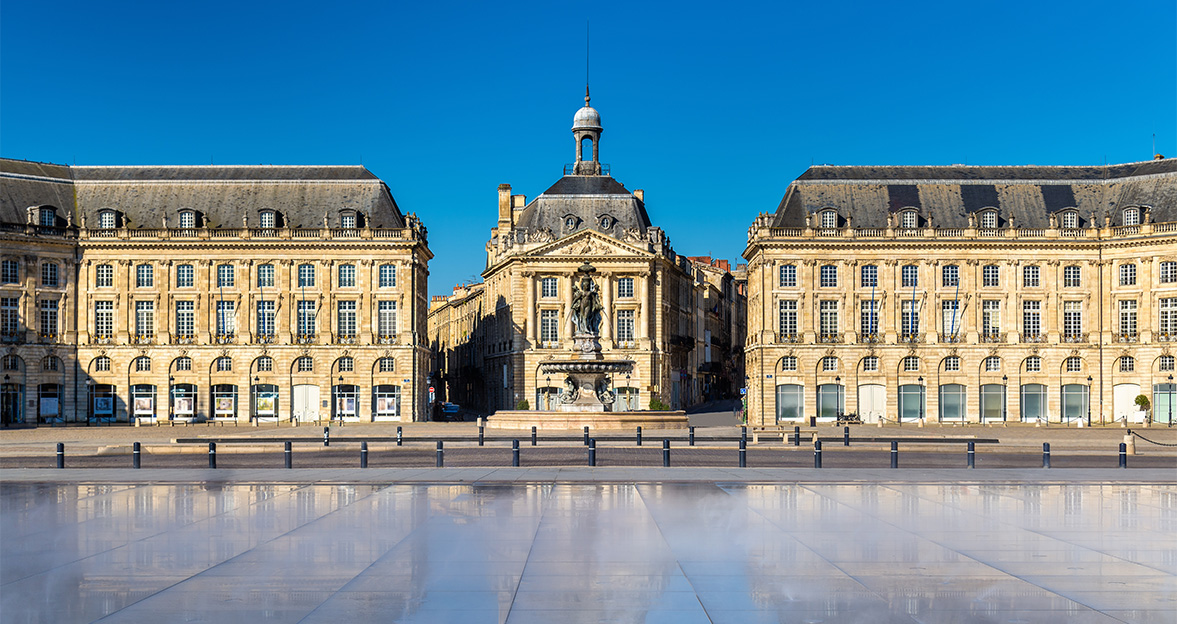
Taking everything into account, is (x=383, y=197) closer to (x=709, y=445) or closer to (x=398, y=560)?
(x=709, y=445)

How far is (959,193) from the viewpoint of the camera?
282 feet

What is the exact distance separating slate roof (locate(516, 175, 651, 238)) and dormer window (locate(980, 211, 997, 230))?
2508cm

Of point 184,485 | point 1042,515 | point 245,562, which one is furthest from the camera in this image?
point 184,485

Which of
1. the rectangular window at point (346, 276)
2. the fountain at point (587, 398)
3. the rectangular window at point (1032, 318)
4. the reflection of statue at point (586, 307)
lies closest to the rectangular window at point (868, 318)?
the rectangular window at point (1032, 318)

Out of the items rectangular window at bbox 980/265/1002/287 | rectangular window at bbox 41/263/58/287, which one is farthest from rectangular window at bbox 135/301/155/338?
rectangular window at bbox 980/265/1002/287

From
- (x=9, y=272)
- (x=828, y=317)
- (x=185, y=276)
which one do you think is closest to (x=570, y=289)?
(x=828, y=317)

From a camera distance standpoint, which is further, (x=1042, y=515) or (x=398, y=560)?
(x=1042, y=515)

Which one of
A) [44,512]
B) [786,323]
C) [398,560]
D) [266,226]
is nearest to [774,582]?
[398,560]

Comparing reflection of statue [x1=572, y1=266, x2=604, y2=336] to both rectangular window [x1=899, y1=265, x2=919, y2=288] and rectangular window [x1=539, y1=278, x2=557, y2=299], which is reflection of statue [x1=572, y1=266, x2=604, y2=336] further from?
rectangular window [x1=899, y1=265, x2=919, y2=288]

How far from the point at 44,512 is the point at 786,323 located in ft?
222

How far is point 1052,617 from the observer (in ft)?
38.7

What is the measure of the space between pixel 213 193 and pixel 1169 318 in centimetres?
6709

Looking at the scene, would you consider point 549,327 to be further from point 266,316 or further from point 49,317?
point 49,317

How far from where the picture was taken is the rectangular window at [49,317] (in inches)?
3268
